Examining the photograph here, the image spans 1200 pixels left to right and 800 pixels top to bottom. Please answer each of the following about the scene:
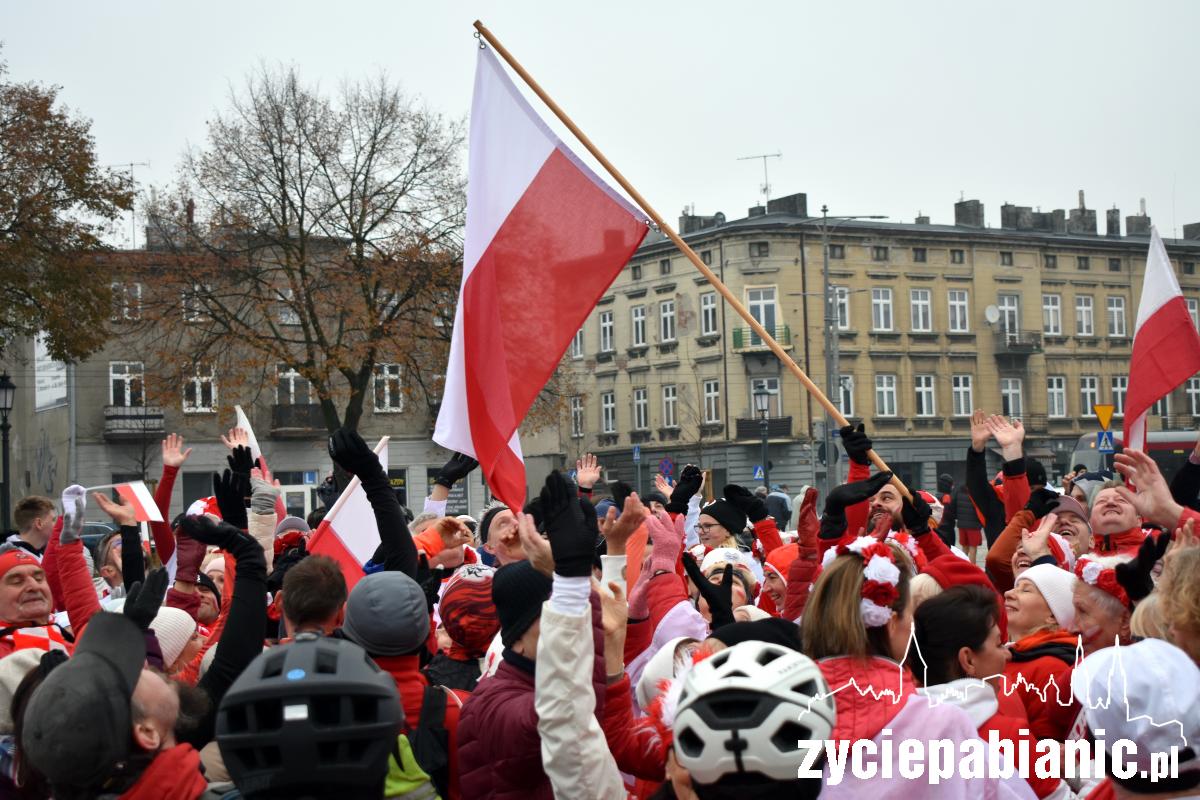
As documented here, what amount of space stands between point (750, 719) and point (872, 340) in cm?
6593

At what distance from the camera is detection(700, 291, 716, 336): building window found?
218 ft

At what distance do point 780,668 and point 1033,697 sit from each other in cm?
236

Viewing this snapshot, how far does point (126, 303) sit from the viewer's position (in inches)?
1394

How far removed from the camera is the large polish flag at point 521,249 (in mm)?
8195

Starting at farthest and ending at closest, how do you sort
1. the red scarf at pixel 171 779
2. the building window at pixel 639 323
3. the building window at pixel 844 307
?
the building window at pixel 639 323 → the building window at pixel 844 307 → the red scarf at pixel 171 779

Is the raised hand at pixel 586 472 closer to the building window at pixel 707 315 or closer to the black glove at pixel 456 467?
the black glove at pixel 456 467

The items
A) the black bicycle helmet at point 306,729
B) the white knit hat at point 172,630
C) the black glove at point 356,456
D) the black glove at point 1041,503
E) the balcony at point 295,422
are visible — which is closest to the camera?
the black bicycle helmet at point 306,729

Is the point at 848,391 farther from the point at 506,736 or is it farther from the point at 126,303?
the point at 506,736

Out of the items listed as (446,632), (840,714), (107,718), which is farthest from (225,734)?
(446,632)

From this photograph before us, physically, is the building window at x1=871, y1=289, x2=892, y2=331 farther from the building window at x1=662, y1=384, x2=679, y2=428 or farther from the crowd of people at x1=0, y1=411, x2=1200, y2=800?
the crowd of people at x1=0, y1=411, x2=1200, y2=800

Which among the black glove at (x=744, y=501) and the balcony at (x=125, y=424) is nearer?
the black glove at (x=744, y=501)

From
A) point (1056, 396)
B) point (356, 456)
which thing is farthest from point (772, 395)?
point (356, 456)

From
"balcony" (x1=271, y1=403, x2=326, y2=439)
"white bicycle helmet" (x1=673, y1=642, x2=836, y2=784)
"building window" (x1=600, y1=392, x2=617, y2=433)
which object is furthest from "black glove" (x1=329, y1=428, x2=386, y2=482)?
"building window" (x1=600, y1=392, x2=617, y2=433)

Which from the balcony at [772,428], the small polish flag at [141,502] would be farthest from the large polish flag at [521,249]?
the balcony at [772,428]
